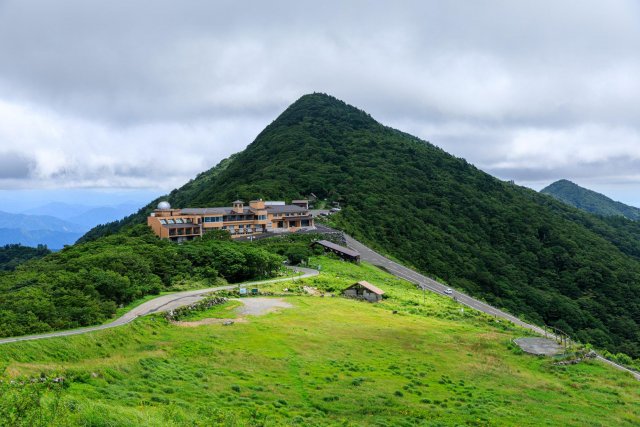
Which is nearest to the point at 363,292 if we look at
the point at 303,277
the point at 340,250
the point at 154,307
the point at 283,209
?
the point at 303,277

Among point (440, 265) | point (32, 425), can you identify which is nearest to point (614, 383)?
point (32, 425)

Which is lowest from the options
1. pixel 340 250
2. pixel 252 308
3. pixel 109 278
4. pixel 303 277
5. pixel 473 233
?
pixel 252 308

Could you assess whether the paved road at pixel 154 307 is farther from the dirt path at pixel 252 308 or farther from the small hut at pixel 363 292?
the small hut at pixel 363 292

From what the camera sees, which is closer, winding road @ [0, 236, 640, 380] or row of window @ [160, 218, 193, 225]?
winding road @ [0, 236, 640, 380]

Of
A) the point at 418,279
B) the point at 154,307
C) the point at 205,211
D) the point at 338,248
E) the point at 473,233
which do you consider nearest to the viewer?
the point at 154,307

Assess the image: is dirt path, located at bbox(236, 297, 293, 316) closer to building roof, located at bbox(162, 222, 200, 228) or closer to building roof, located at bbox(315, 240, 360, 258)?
building roof, located at bbox(315, 240, 360, 258)

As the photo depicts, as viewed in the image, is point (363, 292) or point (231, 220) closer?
point (363, 292)

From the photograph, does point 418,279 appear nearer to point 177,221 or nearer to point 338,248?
point 338,248

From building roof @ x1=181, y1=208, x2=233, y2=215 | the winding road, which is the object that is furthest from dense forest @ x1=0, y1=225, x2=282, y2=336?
building roof @ x1=181, y1=208, x2=233, y2=215
